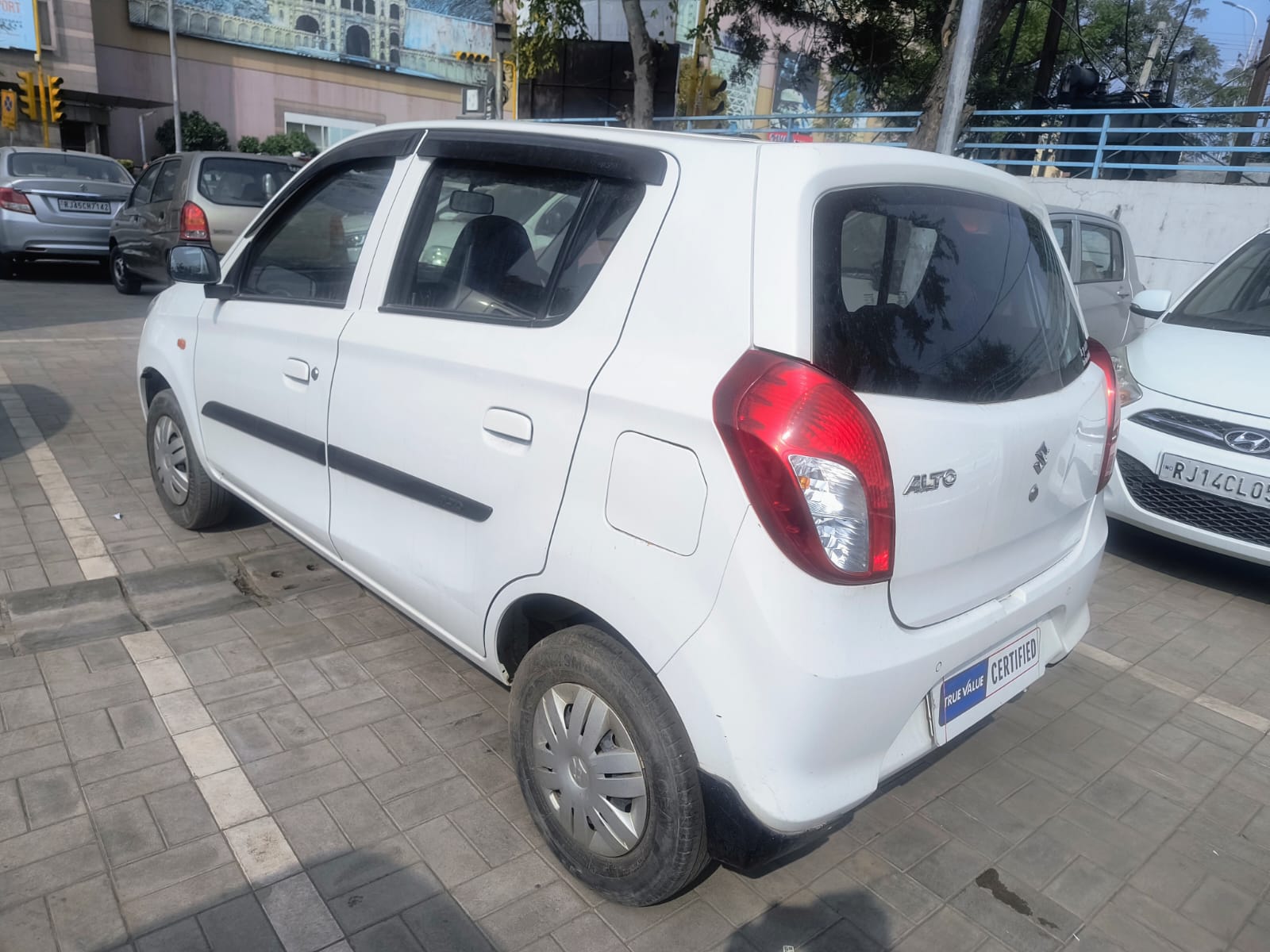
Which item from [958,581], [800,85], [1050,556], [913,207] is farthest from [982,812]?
[800,85]

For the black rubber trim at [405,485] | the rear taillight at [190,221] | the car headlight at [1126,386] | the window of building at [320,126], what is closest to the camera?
the black rubber trim at [405,485]

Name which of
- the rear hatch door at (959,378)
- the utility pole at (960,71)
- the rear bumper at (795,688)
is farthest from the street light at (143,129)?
the rear bumper at (795,688)

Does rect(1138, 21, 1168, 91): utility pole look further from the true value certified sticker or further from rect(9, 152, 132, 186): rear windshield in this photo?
the true value certified sticker

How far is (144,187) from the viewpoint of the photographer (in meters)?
11.2

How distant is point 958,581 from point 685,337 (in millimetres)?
844

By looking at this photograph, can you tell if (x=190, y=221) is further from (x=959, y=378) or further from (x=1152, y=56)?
(x=1152, y=56)

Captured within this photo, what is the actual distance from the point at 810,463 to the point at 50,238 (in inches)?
513

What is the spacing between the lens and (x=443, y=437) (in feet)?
8.55

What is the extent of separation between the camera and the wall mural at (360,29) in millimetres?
37156

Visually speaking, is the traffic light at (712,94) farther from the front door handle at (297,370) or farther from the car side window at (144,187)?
the front door handle at (297,370)

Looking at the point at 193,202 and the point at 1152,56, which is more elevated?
the point at 1152,56

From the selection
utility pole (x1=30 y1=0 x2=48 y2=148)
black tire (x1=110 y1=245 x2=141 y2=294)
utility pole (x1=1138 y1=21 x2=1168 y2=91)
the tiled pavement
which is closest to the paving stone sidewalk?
the tiled pavement

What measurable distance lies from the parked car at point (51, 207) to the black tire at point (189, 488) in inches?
370

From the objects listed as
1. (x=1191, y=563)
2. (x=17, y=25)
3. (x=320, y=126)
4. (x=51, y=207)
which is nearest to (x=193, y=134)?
(x=17, y=25)
